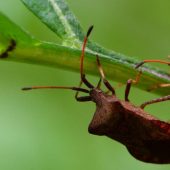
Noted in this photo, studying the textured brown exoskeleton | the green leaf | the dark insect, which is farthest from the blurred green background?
the dark insect

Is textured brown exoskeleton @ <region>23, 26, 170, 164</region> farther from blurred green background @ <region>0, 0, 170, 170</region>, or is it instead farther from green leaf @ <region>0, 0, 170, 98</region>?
blurred green background @ <region>0, 0, 170, 170</region>

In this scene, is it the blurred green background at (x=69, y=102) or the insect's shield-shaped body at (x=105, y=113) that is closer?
the insect's shield-shaped body at (x=105, y=113)

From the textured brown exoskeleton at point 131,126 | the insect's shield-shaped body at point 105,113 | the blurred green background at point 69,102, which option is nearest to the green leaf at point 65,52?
the textured brown exoskeleton at point 131,126

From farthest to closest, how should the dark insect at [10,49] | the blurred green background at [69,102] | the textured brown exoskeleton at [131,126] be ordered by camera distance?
the blurred green background at [69,102] < the textured brown exoskeleton at [131,126] < the dark insect at [10,49]

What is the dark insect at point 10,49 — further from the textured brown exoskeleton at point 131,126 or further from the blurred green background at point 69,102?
the blurred green background at point 69,102

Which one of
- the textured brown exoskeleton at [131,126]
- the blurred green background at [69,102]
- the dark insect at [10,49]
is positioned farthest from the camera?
the blurred green background at [69,102]

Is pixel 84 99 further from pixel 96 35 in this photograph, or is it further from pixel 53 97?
pixel 96 35

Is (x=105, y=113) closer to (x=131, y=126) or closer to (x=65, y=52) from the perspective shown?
(x=131, y=126)
